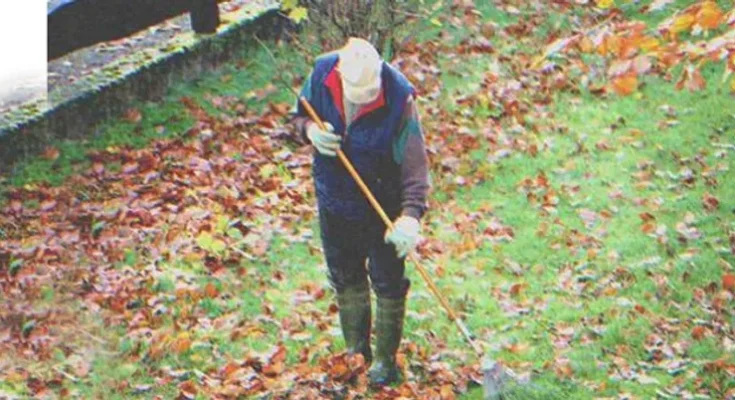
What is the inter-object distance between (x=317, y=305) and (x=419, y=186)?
1.78 metres

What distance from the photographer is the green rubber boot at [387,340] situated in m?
6.24

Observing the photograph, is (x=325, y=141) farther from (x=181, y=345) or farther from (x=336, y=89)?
(x=181, y=345)

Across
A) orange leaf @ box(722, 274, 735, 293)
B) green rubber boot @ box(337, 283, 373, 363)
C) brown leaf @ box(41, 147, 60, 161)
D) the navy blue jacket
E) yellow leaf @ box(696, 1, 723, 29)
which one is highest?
yellow leaf @ box(696, 1, 723, 29)

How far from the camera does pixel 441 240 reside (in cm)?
827

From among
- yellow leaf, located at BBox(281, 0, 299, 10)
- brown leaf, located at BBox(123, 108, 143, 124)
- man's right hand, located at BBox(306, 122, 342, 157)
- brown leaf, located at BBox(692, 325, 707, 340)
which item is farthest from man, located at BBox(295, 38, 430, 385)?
yellow leaf, located at BBox(281, 0, 299, 10)

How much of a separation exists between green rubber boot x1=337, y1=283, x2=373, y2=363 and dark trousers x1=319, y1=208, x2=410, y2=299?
0.05 metres

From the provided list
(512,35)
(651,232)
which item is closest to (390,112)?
(651,232)

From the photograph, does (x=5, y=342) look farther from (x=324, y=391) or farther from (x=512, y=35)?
(x=512, y=35)

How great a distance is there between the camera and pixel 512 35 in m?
11.8

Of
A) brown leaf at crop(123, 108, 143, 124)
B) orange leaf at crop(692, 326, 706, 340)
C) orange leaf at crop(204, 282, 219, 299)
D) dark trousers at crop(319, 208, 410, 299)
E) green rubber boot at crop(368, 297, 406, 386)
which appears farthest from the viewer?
brown leaf at crop(123, 108, 143, 124)

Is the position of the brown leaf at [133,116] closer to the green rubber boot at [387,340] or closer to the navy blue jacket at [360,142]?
the navy blue jacket at [360,142]

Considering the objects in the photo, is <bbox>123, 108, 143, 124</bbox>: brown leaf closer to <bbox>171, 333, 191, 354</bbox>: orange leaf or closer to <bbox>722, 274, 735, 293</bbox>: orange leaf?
<bbox>171, 333, 191, 354</bbox>: orange leaf

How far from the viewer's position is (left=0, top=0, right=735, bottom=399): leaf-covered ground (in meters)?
6.46

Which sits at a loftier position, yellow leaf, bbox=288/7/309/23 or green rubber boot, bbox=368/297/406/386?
yellow leaf, bbox=288/7/309/23
